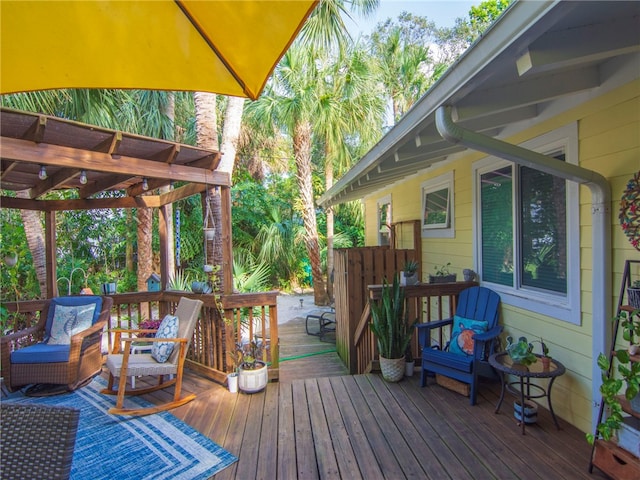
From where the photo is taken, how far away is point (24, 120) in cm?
253

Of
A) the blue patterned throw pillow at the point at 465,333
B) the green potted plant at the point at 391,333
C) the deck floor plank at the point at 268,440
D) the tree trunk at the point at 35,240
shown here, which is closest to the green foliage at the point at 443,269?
the blue patterned throw pillow at the point at 465,333

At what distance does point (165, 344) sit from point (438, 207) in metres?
3.70

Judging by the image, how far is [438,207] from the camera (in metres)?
4.86

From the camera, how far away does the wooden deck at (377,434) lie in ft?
7.09

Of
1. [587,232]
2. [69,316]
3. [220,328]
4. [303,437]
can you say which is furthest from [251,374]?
[587,232]

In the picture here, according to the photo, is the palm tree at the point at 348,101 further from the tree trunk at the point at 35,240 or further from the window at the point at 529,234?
the tree trunk at the point at 35,240

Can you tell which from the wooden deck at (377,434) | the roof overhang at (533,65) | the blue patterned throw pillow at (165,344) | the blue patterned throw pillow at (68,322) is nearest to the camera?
the roof overhang at (533,65)

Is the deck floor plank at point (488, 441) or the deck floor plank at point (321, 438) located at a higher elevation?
the deck floor plank at point (488, 441)

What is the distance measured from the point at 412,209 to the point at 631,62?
3.74 meters

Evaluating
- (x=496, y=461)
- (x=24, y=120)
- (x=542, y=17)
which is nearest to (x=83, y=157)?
(x=24, y=120)

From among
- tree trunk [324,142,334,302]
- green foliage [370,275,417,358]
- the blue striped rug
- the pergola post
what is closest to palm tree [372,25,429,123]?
tree trunk [324,142,334,302]

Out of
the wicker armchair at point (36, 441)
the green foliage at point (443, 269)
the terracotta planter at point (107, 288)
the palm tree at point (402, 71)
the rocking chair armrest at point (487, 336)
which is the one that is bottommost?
the rocking chair armrest at point (487, 336)

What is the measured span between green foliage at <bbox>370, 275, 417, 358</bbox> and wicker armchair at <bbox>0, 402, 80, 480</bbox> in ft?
8.68

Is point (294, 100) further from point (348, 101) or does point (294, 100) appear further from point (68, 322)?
point (68, 322)
